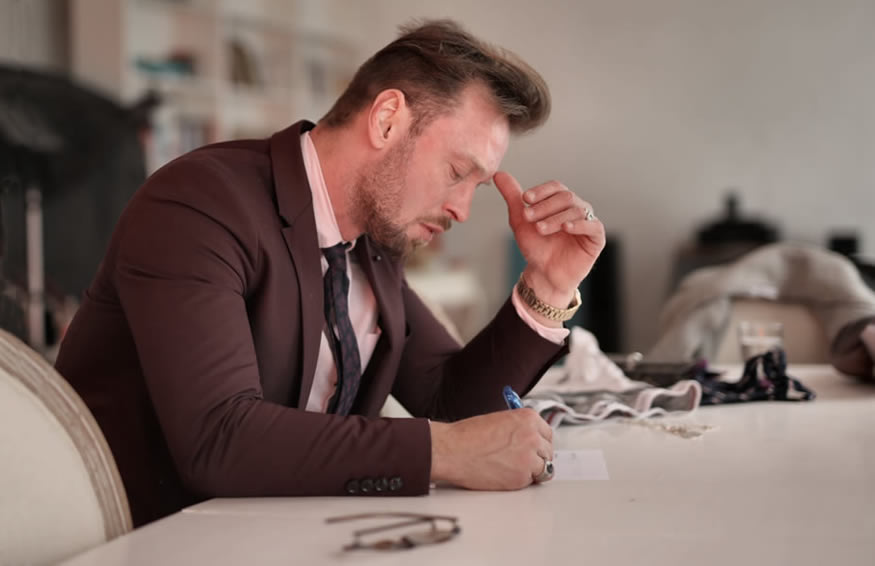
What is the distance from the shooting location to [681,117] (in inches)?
232

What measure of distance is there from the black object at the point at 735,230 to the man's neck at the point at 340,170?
4.45 meters

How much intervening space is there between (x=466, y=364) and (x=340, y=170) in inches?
15.9

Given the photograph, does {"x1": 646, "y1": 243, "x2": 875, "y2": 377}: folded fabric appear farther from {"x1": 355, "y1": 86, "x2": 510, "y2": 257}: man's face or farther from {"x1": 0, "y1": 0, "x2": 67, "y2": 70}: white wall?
{"x1": 0, "y1": 0, "x2": 67, "y2": 70}: white wall

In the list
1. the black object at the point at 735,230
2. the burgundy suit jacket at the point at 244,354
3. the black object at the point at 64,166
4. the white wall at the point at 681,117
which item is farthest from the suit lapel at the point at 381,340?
the black object at the point at 735,230

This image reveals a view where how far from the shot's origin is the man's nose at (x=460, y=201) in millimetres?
1487

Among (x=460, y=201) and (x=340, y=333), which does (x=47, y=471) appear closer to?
(x=340, y=333)

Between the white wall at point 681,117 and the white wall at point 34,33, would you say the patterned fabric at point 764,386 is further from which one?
the white wall at point 681,117

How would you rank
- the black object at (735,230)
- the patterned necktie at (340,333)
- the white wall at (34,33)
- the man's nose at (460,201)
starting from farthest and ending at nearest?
the black object at (735,230)
the white wall at (34,33)
the man's nose at (460,201)
the patterned necktie at (340,333)

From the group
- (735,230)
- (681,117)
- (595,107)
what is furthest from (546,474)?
(595,107)

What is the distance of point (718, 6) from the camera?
5.77 m

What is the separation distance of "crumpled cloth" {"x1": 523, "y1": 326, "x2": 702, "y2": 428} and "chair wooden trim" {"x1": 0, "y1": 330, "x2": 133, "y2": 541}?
701 millimetres

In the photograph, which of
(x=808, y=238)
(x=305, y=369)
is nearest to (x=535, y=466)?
(x=305, y=369)

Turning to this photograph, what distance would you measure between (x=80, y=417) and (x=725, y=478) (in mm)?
731

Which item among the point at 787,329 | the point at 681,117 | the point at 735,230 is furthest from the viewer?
the point at 681,117
